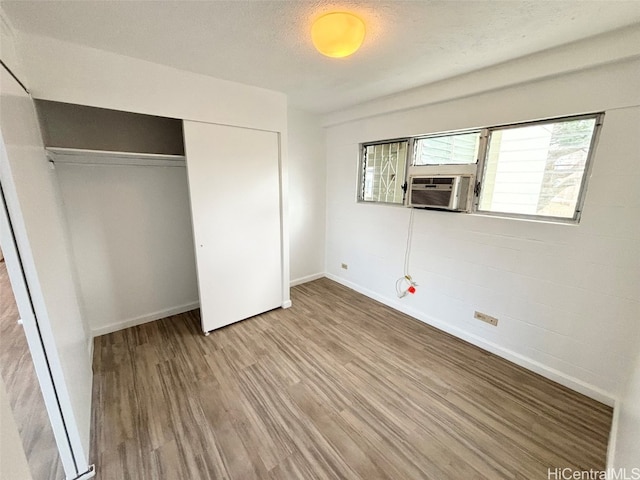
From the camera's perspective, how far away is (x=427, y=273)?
2861mm

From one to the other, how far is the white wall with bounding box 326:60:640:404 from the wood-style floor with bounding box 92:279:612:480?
0.96 ft

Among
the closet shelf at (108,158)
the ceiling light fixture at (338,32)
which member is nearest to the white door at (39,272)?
the closet shelf at (108,158)

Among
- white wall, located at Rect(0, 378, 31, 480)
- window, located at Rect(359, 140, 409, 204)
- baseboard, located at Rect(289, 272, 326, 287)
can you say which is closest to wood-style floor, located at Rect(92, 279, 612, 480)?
white wall, located at Rect(0, 378, 31, 480)

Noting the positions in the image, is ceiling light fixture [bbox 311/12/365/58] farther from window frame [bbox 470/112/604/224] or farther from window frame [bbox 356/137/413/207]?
window frame [bbox 356/137/413/207]

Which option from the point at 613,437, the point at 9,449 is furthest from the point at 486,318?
the point at 9,449

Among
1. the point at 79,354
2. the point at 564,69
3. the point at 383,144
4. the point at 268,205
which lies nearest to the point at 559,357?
the point at 564,69

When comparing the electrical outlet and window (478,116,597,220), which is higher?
window (478,116,597,220)

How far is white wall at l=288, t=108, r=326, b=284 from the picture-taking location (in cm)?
358

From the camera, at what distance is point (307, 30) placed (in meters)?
1.57

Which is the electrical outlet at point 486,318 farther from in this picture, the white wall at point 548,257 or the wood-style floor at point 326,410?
the wood-style floor at point 326,410

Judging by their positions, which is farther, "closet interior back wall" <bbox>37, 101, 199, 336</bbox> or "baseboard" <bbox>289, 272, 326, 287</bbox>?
"baseboard" <bbox>289, 272, 326, 287</bbox>

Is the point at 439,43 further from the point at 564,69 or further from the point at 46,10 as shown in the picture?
the point at 46,10

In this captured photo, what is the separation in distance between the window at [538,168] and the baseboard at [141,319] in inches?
137

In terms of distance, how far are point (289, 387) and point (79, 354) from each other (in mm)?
1503
